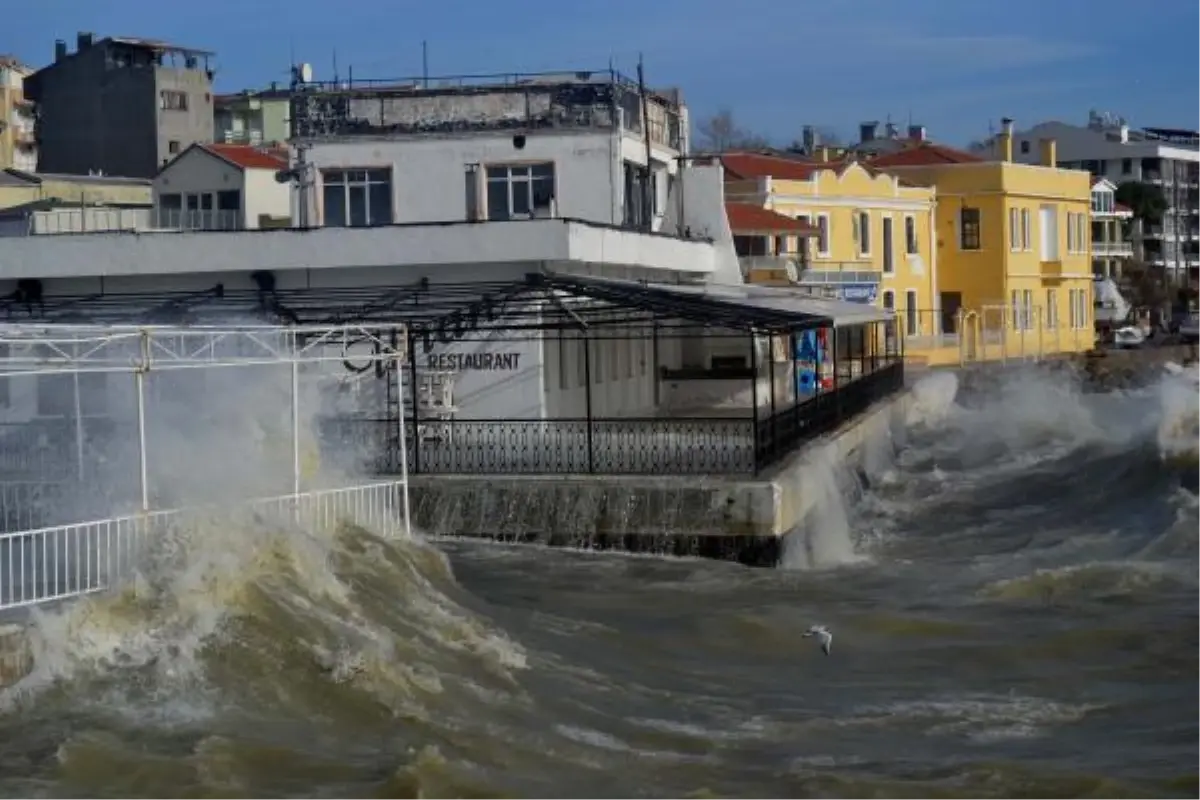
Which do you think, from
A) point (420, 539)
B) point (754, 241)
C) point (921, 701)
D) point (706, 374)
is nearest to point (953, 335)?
point (754, 241)

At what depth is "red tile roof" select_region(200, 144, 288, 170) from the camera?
47.7m

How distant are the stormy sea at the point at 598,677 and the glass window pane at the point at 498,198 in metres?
13.2

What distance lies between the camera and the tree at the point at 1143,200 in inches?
4498

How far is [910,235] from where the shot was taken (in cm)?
6594

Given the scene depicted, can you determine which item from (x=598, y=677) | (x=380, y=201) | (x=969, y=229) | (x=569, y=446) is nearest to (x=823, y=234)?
(x=969, y=229)


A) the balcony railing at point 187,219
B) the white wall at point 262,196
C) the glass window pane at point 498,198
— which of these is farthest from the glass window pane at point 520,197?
the white wall at point 262,196

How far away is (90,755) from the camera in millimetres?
13344

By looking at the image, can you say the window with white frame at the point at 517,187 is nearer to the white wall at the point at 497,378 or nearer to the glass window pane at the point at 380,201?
the glass window pane at the point at 380,201

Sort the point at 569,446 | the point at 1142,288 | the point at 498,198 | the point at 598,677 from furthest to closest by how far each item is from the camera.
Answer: the point at 1142,288 → the point at 498,198 → the point at 569,446 → the point at 598,677

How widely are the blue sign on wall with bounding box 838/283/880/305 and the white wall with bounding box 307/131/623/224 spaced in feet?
60.3

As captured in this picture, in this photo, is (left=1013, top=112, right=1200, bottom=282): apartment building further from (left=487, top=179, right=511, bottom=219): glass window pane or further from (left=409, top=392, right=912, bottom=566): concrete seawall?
(left=409, top=392, right=912, bottom=566): concrete seawall

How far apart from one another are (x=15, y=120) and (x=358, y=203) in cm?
5958

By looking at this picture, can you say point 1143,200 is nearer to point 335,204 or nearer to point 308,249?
point 335,204

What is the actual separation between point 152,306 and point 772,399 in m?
10.9
